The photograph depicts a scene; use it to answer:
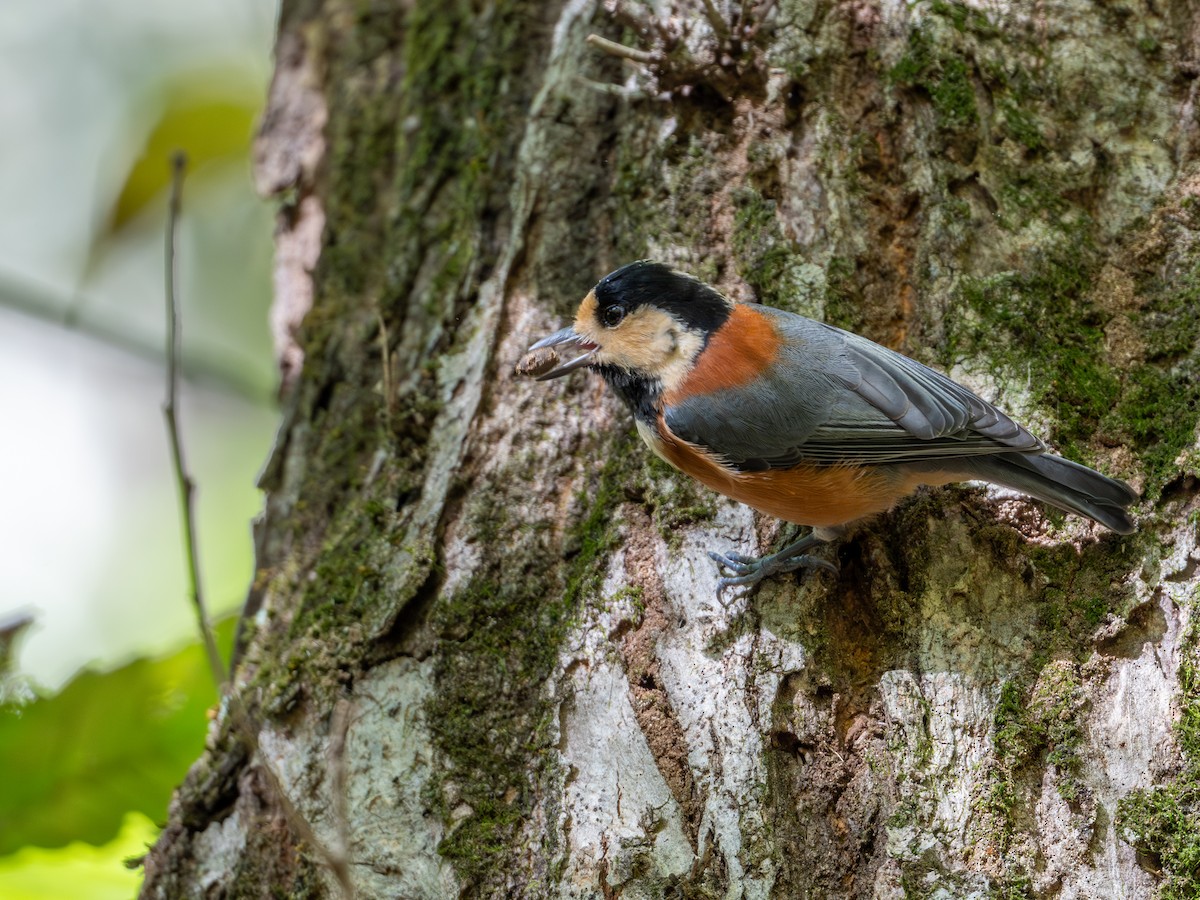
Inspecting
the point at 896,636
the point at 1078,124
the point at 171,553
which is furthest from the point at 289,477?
the point at 171,553

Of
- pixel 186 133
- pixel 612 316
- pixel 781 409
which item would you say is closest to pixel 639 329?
pixel 612 316

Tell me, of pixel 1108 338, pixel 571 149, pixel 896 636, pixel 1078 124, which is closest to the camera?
pixel 896 636

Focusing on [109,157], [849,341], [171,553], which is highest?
[171,553]

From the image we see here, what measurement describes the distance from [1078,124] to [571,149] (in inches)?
56.5

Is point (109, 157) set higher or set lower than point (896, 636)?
higher

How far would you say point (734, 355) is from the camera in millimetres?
2652

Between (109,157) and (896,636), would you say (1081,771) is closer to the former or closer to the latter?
(896,636)

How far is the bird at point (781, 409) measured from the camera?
94.2 inches

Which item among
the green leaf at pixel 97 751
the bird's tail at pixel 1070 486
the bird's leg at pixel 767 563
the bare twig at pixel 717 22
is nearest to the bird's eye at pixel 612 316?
the bird's leg at pixel 767 563

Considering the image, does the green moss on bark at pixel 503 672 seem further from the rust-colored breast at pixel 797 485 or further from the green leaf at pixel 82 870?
the green leaf at pixel 82 870

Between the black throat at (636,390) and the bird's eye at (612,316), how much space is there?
12 cm

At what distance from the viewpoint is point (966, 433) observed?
2357 mm

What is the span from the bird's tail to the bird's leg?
0.48 metres

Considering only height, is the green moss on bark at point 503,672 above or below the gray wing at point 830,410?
below
